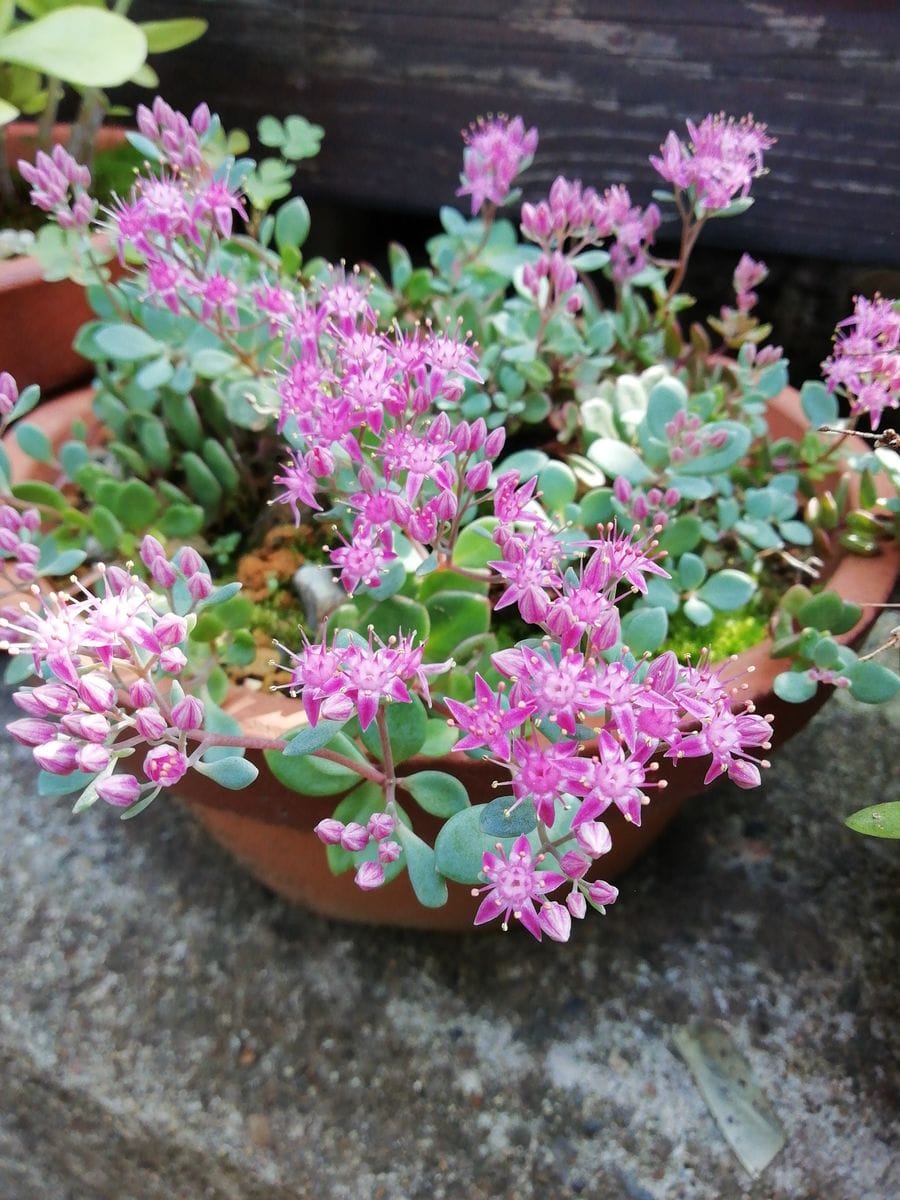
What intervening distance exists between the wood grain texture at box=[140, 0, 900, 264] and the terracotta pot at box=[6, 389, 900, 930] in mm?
225

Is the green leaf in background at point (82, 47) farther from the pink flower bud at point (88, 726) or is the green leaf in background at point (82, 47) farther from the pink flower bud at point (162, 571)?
the pink flower bud at point (88, 726)

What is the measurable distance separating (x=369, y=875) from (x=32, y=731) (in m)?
0.18

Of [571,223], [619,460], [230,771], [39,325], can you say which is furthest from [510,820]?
[39,325]

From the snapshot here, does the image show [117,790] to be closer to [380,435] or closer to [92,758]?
[92,758]

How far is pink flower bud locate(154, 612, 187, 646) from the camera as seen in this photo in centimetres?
49

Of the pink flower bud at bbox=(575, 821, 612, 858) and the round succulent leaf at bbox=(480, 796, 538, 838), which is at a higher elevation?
the pink flower bud at bbox=(575, 821, 612, 858)

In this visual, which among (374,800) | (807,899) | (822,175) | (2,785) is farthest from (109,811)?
(822,175)

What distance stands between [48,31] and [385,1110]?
3.23 feet

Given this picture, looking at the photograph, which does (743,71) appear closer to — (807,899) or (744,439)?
(744,439)

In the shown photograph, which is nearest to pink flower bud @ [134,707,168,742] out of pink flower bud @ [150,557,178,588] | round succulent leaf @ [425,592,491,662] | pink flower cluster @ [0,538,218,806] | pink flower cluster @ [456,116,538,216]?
pink flower cluster @ [0,538,218,806]

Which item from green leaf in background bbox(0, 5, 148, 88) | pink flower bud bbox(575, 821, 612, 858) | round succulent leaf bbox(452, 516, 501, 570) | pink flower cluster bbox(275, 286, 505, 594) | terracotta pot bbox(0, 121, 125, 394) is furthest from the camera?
terracotta pot bbox(0, 121, 125, 394)

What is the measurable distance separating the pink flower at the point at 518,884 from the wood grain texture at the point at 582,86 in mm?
805

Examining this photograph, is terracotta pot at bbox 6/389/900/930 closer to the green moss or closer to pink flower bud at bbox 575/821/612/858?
the green moss

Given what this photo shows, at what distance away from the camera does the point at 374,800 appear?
0.58 metres
